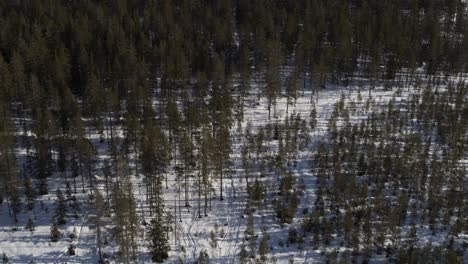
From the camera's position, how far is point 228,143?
51.6m

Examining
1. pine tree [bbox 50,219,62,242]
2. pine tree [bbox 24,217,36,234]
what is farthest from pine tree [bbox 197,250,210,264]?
pine tree [bbox 24,217,36,234]

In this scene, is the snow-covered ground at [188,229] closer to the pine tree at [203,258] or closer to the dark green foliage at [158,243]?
the pine tree at [203,258]

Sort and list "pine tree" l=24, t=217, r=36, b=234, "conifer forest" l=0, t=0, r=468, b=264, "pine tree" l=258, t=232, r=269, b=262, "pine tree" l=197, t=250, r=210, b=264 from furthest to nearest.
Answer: "pine tree" l=24, t=217, r=36, b=234, "conifer forest" l=0, t=0, r=468, b=264, "pine tree" l=258, t=232, r=269, b=262, "pine tree" l=197, t=250, r=210, b=264

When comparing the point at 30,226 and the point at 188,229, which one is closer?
the point at 30,226

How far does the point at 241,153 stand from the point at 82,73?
89.7ft

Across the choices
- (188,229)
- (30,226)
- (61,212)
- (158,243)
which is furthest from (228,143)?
(30,226)

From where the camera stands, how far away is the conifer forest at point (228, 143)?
39.9 m

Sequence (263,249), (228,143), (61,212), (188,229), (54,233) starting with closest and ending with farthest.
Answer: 1. (263,249)
2. (54,233)
3. (61,212)
4. (188,229)
5. (228,143)

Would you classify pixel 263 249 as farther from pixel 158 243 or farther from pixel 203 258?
pixel 158 243

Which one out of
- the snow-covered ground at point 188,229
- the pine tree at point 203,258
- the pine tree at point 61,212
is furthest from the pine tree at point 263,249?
the pine tree at point 61,212

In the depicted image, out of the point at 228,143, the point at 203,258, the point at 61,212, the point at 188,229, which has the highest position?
the point at 228,143

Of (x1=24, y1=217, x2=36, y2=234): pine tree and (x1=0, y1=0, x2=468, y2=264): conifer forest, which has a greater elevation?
(x1=0, y1=0, x2=468, y2=264): conifer forest

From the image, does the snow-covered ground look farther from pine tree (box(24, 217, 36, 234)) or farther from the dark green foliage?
the dark green foliage

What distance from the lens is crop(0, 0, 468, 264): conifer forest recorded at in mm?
39906
